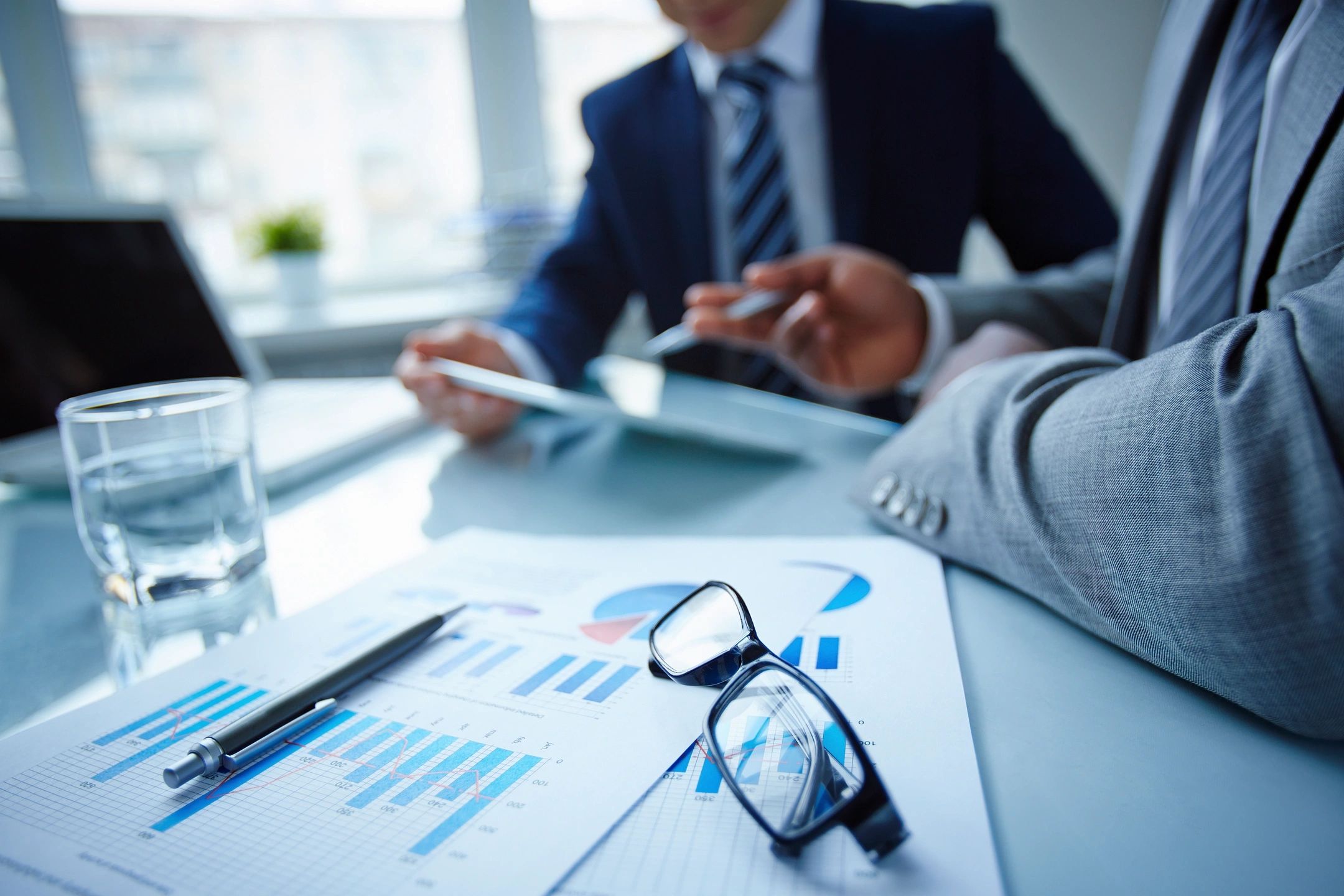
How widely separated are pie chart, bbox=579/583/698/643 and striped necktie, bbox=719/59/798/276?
2.92ft

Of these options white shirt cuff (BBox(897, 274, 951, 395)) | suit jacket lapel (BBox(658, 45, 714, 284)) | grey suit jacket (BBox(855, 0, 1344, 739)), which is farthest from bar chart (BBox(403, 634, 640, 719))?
suit jacket lapel (BBox(658, 45, 714, 284))

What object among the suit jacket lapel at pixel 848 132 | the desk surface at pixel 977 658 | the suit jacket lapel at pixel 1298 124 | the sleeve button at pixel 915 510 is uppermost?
the suit jacket lapel at pixel 848 132

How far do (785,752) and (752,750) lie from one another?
0.04 ft

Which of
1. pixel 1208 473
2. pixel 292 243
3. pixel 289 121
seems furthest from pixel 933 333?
pixel 289 121

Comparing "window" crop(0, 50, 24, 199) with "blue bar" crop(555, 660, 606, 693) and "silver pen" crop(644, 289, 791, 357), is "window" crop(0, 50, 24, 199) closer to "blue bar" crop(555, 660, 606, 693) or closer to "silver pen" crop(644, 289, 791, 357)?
"silver pen" crop(644, 289, 791, 357)

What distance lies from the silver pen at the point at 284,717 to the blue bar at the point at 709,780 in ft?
0.54

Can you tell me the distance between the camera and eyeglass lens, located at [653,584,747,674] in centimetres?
33

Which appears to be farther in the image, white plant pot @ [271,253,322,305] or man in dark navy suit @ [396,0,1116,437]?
white plant pot @ [271,253,322,305]

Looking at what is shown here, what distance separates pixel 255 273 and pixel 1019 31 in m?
1.70

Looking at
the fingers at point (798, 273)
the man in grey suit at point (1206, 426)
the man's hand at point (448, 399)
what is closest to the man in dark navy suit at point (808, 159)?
the man's hand at point (448, 399)

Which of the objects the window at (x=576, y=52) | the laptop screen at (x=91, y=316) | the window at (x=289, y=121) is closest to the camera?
A: the laptop screen at (x=91, y=316)

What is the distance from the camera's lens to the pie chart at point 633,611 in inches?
15.2

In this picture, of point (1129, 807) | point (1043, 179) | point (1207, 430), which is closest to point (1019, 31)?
point (1043, 179)

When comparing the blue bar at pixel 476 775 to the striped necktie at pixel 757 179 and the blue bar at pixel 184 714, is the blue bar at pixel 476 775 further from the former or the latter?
the striped necktie at pixel 757 179
